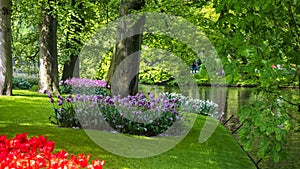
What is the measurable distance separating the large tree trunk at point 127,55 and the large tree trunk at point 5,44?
15.6 feet

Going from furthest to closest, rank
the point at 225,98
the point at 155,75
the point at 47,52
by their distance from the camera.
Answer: the point at 225,98 → the point at 155,75 → the point at 47,52

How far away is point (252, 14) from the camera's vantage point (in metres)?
5.32

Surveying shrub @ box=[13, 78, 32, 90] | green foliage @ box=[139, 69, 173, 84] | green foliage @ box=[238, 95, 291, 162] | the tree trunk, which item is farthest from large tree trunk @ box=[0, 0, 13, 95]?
green foliage @ box=[238, 95, 291, 162]

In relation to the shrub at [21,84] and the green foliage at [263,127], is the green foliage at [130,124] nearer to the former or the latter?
the green foliage at [263,127]

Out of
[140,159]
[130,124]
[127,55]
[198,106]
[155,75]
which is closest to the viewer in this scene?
[140,159]

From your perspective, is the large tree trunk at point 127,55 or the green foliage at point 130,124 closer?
the green foliage at point 130,124

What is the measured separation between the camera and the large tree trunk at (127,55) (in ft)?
36.1

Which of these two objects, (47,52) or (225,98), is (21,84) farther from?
(225,98)

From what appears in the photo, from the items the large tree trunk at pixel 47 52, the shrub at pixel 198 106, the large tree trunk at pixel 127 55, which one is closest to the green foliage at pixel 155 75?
the shrub at pixel 198 106

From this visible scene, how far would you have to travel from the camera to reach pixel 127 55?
1103 cm

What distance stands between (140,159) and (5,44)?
854 cm

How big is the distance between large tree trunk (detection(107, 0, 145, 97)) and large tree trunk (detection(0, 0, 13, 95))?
4.75 metres

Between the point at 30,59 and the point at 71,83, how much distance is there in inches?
244

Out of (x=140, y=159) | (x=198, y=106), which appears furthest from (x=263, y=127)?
(x=198, y=106)
